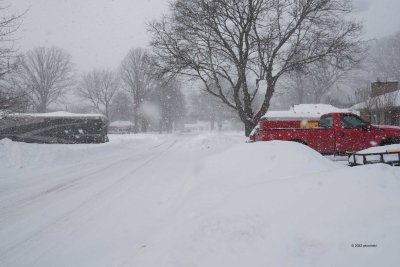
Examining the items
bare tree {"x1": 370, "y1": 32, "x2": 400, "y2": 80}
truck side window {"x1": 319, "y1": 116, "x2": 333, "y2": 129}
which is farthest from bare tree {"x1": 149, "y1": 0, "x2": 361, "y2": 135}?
bare tree {"x1": 370, "y1": 32, "x2": 400, "y2": 80}

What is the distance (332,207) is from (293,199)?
60 centimetres

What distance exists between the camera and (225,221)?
4387 millimetres

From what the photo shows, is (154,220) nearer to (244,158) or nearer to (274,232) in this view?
(274,232)

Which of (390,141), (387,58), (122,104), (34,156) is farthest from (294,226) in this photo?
(122,104)

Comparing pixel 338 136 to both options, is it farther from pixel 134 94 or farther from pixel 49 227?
pixel 134 94

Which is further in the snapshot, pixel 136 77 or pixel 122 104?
pixel 122 104

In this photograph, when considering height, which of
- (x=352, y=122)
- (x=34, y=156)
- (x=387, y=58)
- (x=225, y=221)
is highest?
(x=387, y=58)

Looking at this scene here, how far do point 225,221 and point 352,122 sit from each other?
33.0 ft

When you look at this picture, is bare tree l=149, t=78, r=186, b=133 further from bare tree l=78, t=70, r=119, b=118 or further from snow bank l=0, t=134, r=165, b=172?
snow bank l=0, t=134, r=165, b=172

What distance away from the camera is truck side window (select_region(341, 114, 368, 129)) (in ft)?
40.3

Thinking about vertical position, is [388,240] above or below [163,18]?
below

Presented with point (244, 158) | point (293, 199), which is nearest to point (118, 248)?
point (293, 199)

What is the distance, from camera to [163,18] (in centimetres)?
2070

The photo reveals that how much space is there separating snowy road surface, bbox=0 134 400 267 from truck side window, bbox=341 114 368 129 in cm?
601
